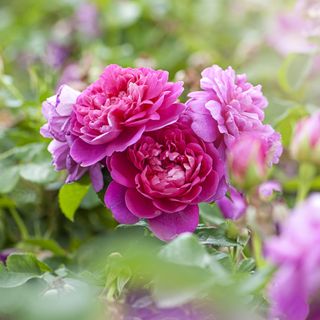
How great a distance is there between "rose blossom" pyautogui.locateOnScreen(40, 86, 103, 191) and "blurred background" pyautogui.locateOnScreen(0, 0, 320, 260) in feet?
0.46

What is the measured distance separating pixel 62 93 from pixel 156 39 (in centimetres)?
104

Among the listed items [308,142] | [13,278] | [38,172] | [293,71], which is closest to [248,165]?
[308,142]

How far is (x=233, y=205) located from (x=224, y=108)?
0.16 meters

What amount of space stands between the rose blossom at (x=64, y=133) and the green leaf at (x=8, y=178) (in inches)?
8.8

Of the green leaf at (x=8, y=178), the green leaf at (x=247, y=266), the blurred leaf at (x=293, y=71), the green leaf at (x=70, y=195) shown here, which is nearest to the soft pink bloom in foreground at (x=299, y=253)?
the green leaf at (x=247, y=266)

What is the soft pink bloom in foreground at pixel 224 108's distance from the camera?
0.63 meters

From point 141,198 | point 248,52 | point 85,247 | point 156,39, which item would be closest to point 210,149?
point 141,198

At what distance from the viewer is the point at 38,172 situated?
0.89 m

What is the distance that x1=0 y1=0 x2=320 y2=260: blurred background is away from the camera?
0.97 m

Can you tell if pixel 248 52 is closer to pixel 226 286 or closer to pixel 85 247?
pixel 85 247

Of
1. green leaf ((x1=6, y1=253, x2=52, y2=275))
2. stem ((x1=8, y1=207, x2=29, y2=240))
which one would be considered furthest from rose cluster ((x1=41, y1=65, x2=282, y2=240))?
stem ((x1=8, y1=207, x2=29, y2=240))

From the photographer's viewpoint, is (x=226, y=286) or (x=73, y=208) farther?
(x=73, y=208)

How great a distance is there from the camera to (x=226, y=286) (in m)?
0.47

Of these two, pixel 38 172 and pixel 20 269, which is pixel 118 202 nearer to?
pixel 20 269
